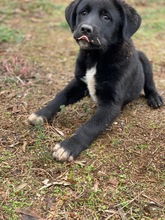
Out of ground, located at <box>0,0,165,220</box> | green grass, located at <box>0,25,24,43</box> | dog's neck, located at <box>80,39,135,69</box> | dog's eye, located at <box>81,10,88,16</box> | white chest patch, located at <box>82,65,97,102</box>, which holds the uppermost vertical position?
dog's eye, located at <box>81,10,88,16</box>

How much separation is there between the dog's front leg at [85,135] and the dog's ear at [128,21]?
0.73 metres

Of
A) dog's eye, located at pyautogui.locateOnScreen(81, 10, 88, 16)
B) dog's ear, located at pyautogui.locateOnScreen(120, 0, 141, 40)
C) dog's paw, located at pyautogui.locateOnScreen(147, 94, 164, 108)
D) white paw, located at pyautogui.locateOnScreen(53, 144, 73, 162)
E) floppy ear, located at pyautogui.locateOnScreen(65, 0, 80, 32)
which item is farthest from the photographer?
dog's paw, located at pyautogui.locateOnScreen(147, 94, 164, 108)

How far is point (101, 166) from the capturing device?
336 centimetres

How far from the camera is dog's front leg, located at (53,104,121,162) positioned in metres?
3.33

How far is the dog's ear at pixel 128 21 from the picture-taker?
3.80 metres

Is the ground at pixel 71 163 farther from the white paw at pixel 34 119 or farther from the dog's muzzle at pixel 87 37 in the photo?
the dog's muzzle at pixel 87 37

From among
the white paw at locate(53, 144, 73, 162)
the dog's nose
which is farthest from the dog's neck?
the white paw at locate(53, 144, 73, 162)

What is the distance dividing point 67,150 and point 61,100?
0.89 m

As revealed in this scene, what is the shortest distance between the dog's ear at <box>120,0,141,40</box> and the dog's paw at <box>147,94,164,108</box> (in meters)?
0.97

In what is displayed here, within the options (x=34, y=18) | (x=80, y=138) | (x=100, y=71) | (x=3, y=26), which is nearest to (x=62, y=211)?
(x=80, y=138)

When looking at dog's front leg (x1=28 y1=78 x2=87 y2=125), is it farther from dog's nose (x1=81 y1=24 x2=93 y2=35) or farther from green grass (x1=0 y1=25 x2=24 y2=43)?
green grass (x1=0 y1=25 x2=24 y2=43)

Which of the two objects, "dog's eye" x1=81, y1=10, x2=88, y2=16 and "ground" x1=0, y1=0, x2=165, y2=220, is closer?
"ground" x1=0, y1=0, x2=165, y2=220

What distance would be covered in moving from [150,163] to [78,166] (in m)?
0.66

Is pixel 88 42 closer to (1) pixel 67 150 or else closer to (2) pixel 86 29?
(2) pixel 86 29
